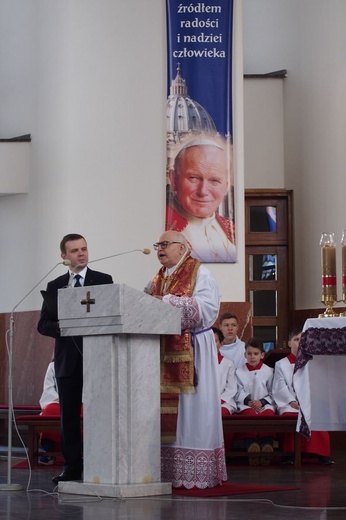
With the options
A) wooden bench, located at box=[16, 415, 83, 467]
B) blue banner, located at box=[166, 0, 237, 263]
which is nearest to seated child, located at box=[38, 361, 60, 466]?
wooden bench, located at box=[16, 415, 83, 467]

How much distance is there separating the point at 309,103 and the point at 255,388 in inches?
170

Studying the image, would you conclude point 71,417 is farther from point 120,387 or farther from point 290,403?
point 290,403

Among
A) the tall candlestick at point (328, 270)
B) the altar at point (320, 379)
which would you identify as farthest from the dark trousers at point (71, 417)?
the tall candlestick at point (328, 270)

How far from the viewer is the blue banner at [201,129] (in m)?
11.9

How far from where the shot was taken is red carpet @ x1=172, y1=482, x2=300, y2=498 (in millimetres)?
6875

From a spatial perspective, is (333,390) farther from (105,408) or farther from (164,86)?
(164,86)

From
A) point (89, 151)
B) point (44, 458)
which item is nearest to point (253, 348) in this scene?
point (44, 458)

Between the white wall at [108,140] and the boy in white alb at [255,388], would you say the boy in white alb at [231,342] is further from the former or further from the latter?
the white wall at [108,140]

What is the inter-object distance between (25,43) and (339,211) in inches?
164

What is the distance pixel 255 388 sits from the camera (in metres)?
10.4

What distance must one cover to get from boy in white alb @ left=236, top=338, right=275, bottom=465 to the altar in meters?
2.65

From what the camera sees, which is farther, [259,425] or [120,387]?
[259,425]

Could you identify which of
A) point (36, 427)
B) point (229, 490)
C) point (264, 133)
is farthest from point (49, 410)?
point (264, 133)

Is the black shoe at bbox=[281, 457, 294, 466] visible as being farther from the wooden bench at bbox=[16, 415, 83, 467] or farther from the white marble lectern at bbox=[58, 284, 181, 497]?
the white marble lectern at bbox=[58, 284, 181, 497]
